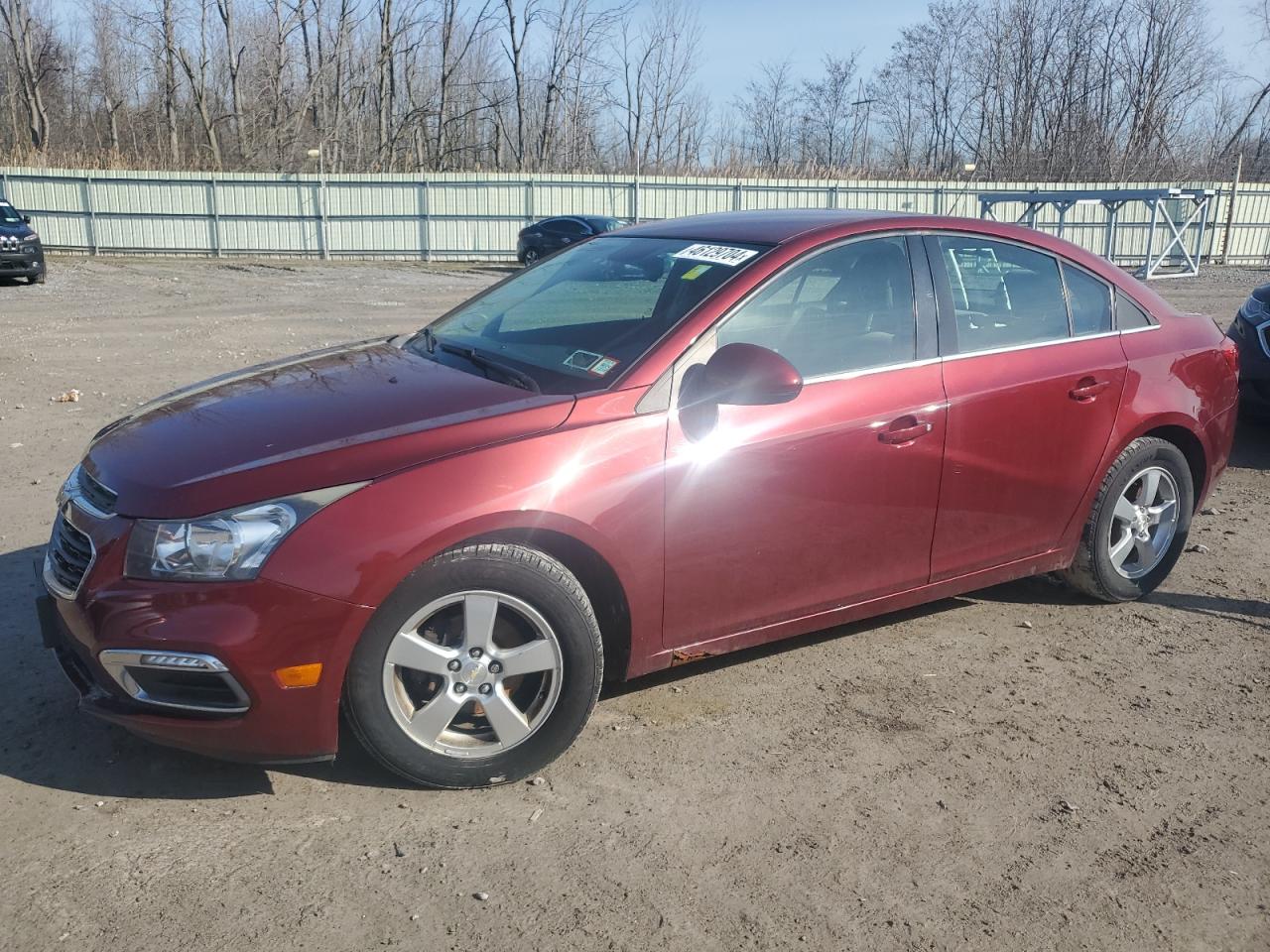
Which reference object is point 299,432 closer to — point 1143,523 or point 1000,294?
point 1000,294

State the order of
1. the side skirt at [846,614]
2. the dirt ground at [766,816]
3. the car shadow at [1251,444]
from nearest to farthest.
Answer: the dirt ground at [766,816] → the side skirt at [846,614] → the car shadow at [1251,444]

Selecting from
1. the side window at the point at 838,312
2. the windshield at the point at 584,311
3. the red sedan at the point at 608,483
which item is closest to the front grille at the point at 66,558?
the red sedan at the point at 608,483

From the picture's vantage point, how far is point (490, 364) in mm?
3795

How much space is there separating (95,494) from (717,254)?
223 cm

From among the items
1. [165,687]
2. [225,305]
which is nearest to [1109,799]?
[165,687]

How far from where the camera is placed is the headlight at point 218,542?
2.88 metres

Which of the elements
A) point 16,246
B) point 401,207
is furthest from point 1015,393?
point 401,207

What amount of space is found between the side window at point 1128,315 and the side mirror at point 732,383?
6.41 feet

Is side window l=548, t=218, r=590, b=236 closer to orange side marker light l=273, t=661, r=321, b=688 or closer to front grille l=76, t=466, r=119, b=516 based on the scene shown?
front grille l=76, t=466, r=119, b=516

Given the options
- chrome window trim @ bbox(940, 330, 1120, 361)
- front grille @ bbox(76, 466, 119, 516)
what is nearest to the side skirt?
chrome window trim @ bbox(940, 330, 1120, 361)

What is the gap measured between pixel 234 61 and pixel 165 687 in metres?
45.8

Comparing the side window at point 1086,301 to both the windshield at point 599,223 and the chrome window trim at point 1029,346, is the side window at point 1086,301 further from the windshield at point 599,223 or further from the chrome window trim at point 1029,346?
the windshield at point 599,223

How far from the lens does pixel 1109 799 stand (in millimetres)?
3301

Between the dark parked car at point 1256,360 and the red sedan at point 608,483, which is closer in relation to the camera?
the red sedan at point 608,483
